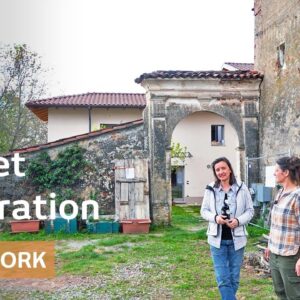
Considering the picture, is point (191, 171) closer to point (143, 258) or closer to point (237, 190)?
point (143, 258)

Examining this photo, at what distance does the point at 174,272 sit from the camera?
7.37 m

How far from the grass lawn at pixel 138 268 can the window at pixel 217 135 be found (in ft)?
44.6

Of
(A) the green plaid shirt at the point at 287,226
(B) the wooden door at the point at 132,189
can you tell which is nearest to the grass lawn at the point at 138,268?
(B) the wooden door at the point at 132,189

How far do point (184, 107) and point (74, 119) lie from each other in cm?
956

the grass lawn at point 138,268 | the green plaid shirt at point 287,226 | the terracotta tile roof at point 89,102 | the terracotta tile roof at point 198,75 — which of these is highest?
the terracotta tile roof at point 89,102

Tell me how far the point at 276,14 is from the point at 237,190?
838cm

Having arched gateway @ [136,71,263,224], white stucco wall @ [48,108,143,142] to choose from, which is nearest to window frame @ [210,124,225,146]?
white stucco wall @ [48,108,143,142]

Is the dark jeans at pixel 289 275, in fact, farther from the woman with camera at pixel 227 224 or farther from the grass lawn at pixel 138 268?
the grass lawn at pixel 138 268

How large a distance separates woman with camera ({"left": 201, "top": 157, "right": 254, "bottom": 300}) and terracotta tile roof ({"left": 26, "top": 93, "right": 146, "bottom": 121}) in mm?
16112

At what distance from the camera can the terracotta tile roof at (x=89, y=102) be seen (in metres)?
20.5

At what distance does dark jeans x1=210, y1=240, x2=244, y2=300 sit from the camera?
482 cm

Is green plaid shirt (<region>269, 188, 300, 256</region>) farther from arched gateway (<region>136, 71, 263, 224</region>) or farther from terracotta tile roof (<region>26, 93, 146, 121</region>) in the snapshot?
terracotta tile roof (<region>26, 93, 146, 121</region>)

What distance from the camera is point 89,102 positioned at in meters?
20.9

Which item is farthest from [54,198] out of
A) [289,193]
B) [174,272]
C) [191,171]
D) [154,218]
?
Answer: [191,171]
